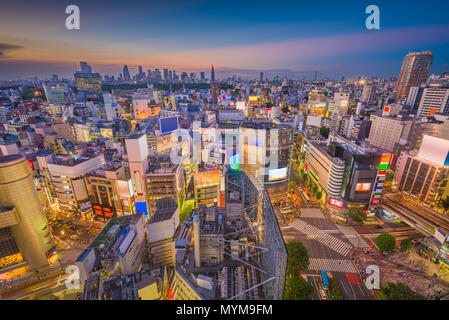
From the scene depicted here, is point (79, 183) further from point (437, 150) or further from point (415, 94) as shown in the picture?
point (415, 94)

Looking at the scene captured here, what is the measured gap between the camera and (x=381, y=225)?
17.7 m

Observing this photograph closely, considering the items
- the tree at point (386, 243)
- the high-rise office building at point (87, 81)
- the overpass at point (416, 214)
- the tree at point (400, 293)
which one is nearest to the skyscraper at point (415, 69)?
the overpass at point (416, 214)

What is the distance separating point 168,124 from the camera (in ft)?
102

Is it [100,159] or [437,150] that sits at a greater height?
[437,150]

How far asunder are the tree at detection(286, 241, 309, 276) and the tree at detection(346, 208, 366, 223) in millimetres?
7066

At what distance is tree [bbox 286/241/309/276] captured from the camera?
12.6 meters

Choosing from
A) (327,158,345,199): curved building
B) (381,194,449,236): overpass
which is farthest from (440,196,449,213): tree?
(327,158,345,199): curved building

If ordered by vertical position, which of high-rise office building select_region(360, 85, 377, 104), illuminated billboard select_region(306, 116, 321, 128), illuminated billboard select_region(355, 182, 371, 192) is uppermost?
high-rise office building select_region(360, 85, 377, 104)

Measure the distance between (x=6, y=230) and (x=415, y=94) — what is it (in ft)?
196

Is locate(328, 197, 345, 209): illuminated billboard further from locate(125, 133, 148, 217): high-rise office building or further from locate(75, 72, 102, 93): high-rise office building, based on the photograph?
locate(75, 72, 102, 93): high-rise office building

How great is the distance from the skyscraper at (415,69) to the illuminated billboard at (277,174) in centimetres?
5249

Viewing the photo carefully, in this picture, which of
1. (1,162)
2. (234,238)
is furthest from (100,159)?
(234,238)

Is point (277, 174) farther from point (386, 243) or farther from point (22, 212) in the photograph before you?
point (22, 212)

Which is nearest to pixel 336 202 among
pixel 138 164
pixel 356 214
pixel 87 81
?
pixel 356 214
